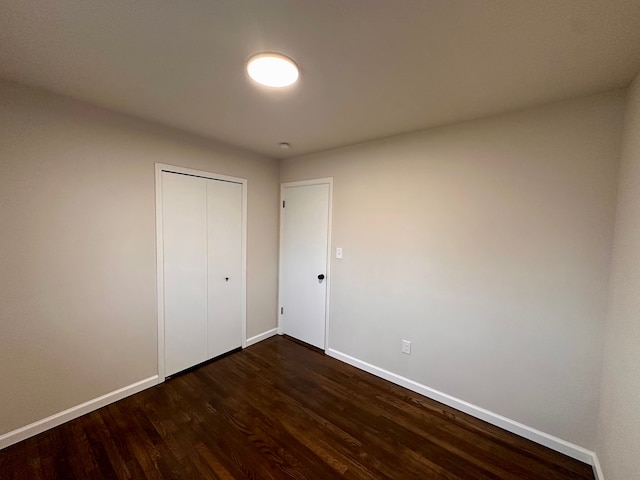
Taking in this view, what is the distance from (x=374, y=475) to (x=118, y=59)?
2.79 meters

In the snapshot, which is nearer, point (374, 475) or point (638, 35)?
point (638, 35)

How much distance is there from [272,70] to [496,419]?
9.46ft

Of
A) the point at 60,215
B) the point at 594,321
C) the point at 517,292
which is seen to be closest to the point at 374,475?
the point at 517,292

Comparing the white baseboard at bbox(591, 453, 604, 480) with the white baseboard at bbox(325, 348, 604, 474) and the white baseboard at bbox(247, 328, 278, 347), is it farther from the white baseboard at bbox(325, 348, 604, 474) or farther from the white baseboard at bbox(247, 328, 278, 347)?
the white baseboard at bbox(247, 328, 278, 347)

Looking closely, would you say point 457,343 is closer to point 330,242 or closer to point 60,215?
point 330,242

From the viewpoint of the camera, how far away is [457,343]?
217 cm

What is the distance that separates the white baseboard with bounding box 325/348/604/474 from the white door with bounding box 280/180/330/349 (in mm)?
785

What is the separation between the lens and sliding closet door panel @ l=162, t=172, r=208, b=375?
8.05 feet

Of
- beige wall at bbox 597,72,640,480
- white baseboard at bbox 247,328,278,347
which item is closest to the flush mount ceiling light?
beige wall at bbox 597,72,640,480

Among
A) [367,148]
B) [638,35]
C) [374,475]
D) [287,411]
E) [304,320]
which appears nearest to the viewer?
[638,35]

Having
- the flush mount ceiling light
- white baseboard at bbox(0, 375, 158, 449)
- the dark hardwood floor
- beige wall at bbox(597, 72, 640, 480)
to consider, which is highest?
the flush mount ceiling light

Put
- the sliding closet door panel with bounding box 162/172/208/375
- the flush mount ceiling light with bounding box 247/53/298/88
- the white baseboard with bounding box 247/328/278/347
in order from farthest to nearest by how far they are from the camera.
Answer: the white baseboard with bounding box 247/328/278/347
the sliding closet door panel with bounding box 162/172/208/375
the flush mount ceiling light with bounding box 247/53/298/88

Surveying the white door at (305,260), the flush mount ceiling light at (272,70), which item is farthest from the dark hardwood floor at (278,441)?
the flush mount ceiling light at (272,70)

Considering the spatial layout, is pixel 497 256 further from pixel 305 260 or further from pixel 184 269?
pixel 184 269
